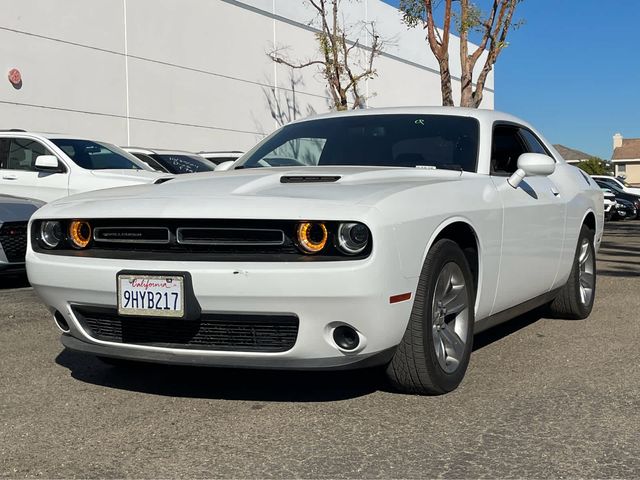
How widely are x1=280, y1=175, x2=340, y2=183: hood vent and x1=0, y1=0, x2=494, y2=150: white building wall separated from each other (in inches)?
533

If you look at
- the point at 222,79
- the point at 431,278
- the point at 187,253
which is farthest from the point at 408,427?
the point at 222,79

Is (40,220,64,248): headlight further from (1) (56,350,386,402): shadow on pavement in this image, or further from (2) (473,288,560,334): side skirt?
(2) (473,288,560,334): side skirt

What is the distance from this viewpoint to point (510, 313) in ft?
15.6

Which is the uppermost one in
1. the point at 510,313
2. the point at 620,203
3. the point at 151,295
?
the point at 151,295

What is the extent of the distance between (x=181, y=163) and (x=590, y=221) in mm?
8221

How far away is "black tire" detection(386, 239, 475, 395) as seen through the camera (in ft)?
11.9

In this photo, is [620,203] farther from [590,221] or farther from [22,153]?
[590,221]

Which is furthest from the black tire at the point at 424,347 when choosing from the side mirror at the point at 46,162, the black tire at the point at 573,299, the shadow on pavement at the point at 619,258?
the side mirror at the point at 46,162

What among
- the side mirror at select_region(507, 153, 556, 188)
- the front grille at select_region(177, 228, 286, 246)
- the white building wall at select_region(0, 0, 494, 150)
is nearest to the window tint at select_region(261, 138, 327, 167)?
the side mirror at select_region(507, 153, 556, 188)

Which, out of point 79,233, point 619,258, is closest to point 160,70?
point 619,258

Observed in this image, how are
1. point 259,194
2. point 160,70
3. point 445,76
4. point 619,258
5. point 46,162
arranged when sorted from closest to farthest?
point 259,194
point 46,162
point 619,258
point 445,76
point 160,70

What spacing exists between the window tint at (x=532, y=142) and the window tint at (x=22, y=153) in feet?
21.5

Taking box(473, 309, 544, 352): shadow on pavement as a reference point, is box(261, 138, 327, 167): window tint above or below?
above

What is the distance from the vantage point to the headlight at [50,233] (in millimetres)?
3951
